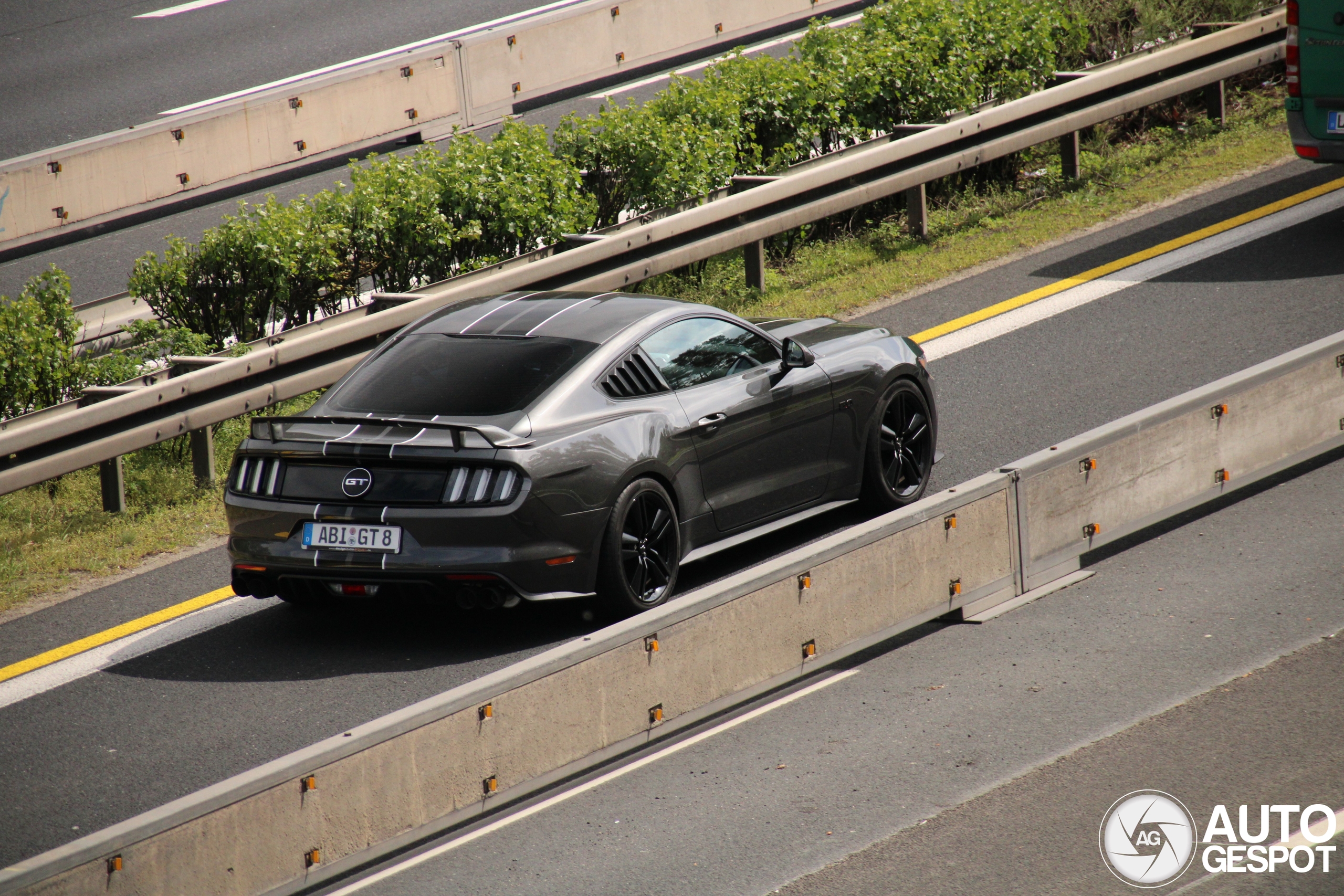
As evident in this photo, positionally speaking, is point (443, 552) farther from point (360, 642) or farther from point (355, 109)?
point (355, 109)

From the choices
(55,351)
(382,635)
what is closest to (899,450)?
(382,635)

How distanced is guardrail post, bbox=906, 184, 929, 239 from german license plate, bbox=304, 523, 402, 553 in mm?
7699

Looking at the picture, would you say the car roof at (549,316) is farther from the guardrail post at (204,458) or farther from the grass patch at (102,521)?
the guardrail post at (204,458)

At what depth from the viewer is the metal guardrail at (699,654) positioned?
16.5ft

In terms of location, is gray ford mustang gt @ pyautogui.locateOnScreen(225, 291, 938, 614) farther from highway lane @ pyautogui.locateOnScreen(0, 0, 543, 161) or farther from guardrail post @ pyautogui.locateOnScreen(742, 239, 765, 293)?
highway lane @ pyautogui.locateOnScreen(0, 0, 543, 161)

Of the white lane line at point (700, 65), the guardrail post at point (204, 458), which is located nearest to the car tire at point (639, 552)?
the guardrail post at point (204, 458)

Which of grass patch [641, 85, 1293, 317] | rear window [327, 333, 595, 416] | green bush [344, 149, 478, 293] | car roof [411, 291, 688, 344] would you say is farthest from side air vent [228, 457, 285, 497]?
grass patch [641, 85, 1293, 317]

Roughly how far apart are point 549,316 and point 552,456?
4.01 feet

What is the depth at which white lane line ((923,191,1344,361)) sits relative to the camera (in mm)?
11781

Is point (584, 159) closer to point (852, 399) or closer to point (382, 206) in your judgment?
point (382, 206)

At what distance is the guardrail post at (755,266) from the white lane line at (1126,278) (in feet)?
5.59

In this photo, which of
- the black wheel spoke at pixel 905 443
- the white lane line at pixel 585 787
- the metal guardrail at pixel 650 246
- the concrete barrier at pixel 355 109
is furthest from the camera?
the concrete barrier at pixel 355 109

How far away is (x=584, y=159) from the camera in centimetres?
1281

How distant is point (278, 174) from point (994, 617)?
434 inches
